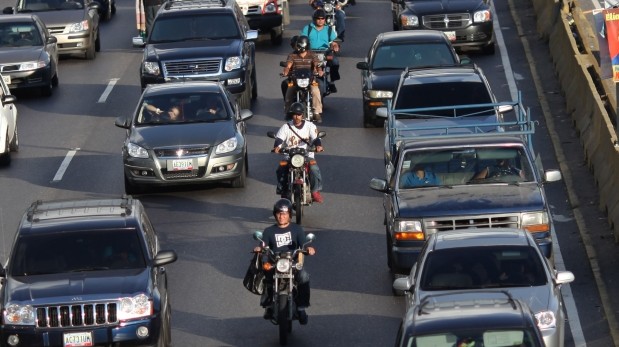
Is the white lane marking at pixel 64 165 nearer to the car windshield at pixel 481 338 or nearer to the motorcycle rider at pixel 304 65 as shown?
the motorcycle rider at pixel 304 65

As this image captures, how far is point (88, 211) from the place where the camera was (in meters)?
18.5

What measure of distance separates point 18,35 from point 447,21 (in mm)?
8921

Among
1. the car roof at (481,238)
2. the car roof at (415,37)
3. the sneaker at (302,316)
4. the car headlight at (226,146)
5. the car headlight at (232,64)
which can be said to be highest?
the car roof at (481,238)

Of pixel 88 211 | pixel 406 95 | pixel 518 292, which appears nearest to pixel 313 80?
pixel 406 95

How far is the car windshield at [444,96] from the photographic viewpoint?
2627 cm

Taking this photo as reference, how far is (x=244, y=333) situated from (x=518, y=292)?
408 cm

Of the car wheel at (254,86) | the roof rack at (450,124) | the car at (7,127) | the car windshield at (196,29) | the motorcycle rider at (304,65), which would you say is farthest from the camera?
the car wheel at (254,86)

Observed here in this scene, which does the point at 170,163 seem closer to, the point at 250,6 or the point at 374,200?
the point at 374,200

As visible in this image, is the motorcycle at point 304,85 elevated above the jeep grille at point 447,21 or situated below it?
above

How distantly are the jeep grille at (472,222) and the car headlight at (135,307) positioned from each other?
3.91 metres

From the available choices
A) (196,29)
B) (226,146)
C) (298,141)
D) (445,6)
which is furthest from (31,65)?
(298,141)

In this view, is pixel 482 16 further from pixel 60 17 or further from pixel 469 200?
pixel 469 200

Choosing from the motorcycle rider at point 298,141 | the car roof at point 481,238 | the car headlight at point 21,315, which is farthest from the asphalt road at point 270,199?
the car headlight at point 21,315

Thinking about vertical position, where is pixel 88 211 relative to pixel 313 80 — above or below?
above
